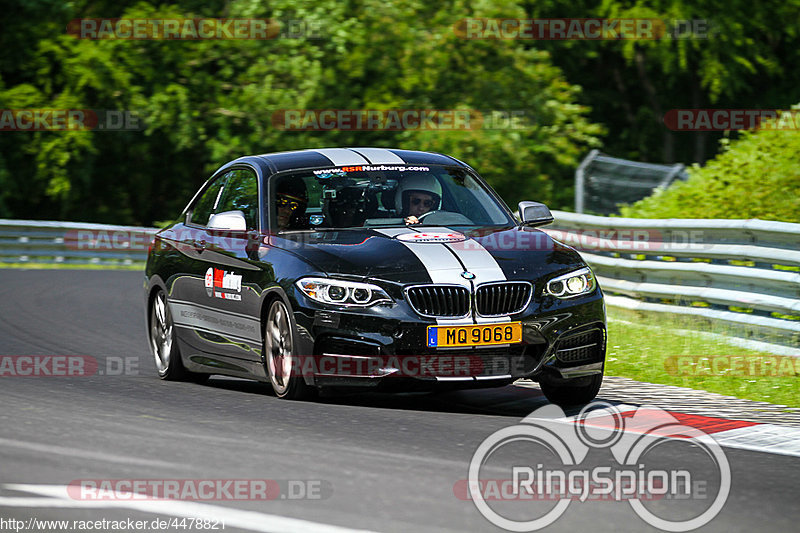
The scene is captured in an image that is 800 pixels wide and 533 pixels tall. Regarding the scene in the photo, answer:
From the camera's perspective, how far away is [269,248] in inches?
364

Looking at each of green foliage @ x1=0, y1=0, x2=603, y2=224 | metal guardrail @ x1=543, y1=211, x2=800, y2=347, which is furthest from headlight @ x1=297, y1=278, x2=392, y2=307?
green foliage @ x1=0, y1=0, x2=603, y2=224

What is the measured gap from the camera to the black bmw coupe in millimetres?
8398

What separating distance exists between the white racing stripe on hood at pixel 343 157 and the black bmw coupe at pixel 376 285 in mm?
14

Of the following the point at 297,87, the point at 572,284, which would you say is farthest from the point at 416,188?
the point at 297,87

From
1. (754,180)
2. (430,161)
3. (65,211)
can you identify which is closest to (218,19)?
(65,211)

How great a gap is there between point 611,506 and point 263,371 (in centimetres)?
386

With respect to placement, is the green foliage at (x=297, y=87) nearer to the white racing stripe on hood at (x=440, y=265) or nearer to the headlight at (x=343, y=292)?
the white racing stripe on hood at (x=440, y=265)

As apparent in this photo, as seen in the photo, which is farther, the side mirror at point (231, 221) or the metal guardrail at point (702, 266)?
the metal guardrail at point (702, 266)

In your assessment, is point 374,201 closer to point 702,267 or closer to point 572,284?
point 572,284

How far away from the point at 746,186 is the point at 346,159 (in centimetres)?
672

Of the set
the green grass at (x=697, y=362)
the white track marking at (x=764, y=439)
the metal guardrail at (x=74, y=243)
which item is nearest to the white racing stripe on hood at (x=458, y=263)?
the white track marking at (x=764, y=439)

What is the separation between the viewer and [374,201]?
9680 millimetres

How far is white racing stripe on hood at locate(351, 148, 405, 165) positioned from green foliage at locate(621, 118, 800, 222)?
18.9ft

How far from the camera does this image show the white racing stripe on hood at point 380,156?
10.1 meters
